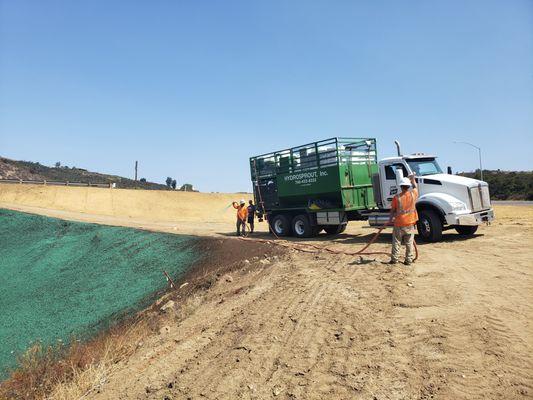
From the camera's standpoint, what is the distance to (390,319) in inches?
249

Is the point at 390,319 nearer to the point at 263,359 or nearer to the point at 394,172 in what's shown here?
the point at 263,359

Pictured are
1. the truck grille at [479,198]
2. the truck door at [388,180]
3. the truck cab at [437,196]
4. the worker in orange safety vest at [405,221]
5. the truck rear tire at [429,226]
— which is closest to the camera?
the worker in orange safety vest at [405,221]

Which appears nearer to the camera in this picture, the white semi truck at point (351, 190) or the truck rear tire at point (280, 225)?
the white semi truck at point (351, 190)

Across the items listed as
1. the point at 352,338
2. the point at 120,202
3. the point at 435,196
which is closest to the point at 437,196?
the point at 435,196

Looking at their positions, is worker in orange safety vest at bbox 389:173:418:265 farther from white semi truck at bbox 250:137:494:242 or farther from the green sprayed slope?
the green sprayed slope

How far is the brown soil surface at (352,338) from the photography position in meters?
4.89

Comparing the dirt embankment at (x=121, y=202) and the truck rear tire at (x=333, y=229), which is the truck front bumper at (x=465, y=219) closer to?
the truck rear tire at (x=333, y=229)

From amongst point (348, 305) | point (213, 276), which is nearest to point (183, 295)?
→ point (213, 276)

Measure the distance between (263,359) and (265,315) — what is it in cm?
151

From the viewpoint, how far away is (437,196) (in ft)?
42.1

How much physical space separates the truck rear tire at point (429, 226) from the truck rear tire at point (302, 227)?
444 cm

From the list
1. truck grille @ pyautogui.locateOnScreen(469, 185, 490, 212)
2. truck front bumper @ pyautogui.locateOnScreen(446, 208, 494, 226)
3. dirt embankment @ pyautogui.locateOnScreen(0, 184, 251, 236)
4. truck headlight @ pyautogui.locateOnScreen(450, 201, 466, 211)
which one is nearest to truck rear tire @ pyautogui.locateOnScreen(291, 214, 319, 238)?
truck front bumper @ pyautogui.locateOnScreen(446, 208, 494, 226)

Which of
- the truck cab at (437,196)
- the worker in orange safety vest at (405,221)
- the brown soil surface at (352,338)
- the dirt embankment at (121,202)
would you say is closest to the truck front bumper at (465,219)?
the truck cab at (437,196)

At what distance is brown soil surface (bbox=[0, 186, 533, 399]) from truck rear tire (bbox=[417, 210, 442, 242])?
2.81 meters
